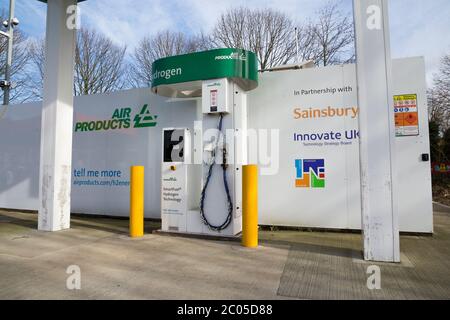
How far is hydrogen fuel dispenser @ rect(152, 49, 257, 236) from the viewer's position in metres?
4.83

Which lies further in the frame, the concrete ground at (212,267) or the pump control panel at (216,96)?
the pump control panel at (216,96)

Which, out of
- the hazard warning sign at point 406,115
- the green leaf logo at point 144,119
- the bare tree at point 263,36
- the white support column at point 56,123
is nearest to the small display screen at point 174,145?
the green leaf logo at point 144,119

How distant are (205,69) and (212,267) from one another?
119 inches

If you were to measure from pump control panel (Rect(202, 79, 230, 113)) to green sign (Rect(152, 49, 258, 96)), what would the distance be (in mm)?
94

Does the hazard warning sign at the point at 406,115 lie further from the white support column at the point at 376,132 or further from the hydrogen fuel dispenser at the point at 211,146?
the hydrogen fuel dispenser at the point at 211,146

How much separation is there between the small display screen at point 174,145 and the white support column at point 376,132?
2794 millimetres

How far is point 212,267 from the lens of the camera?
3521mm

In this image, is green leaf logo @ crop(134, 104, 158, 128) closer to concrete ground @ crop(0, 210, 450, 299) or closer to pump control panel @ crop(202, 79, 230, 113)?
pump control panel @ crop(202, 79, 230, 113)

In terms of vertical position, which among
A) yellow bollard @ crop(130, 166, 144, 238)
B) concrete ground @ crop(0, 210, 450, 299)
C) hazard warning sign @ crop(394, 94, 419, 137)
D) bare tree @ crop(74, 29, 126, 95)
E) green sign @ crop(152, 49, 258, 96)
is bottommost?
concrete ground @ crop(0, 210, 450, 299)

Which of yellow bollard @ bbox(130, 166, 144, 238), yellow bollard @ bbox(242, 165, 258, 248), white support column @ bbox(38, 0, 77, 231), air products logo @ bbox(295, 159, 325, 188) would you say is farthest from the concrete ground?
air products logo @ bbox(295, 159, 325, 188)

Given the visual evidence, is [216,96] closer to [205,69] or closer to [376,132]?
[205,69]

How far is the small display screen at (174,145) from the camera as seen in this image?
5.15 meters
